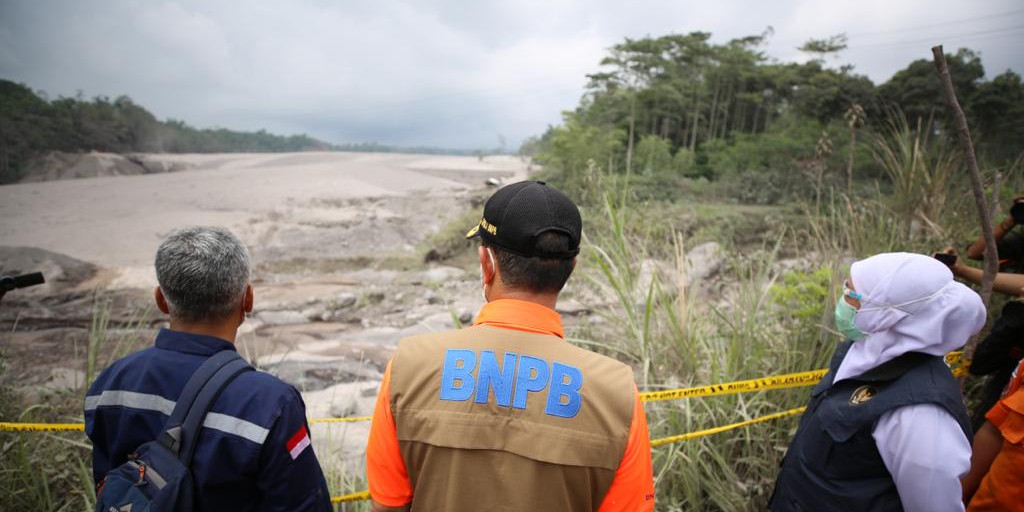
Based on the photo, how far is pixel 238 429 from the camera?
1.17 m

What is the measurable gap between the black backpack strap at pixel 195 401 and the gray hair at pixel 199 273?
154mm

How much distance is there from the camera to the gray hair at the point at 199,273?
1.27 m

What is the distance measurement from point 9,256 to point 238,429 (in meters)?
11.8

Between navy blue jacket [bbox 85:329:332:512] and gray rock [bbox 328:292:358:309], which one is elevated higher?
navy blue jacket [bbox 85:329:332:512]

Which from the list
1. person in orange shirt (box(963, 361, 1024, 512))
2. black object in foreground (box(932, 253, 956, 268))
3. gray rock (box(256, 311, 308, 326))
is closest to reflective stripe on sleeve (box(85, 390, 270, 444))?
person in orange shirt (box(963, 361, 1024, 512))

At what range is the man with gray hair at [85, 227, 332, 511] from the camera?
117 centimetres

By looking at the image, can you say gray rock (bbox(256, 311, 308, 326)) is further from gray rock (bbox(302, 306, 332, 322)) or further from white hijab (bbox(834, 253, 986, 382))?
white hijab (bbox(834, 253, 986, 382))

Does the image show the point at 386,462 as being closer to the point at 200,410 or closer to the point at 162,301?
the point at 200,410

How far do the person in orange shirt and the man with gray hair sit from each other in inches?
78.5

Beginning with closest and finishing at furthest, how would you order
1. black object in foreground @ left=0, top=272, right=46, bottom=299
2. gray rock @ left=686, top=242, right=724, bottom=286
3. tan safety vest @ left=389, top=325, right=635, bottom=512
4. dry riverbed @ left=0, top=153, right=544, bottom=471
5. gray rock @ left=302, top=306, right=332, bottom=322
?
tan safety vest @ left=389, top=325, right=635, bottom=512
black object in foreground @ left=0, top=272, right=46, bottom=299
dry riverbed @ left=0, top=153, right=544, bottom=471
gray rock @ left=686, top=242, right=724, bottom=286
gray rock @ left=302, top=306, right=332, bottom=322

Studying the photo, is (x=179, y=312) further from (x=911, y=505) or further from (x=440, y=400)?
(x=911, y=505)

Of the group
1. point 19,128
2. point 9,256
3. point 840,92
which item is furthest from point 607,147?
point 19,128

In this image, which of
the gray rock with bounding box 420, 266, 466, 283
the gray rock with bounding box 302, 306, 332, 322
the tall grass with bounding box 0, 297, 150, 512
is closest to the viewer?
the tall grass with bounding box 0, 297, 150, 512

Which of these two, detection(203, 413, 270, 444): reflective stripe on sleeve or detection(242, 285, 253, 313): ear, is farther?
detection(242, 285, 253, 313): ear
